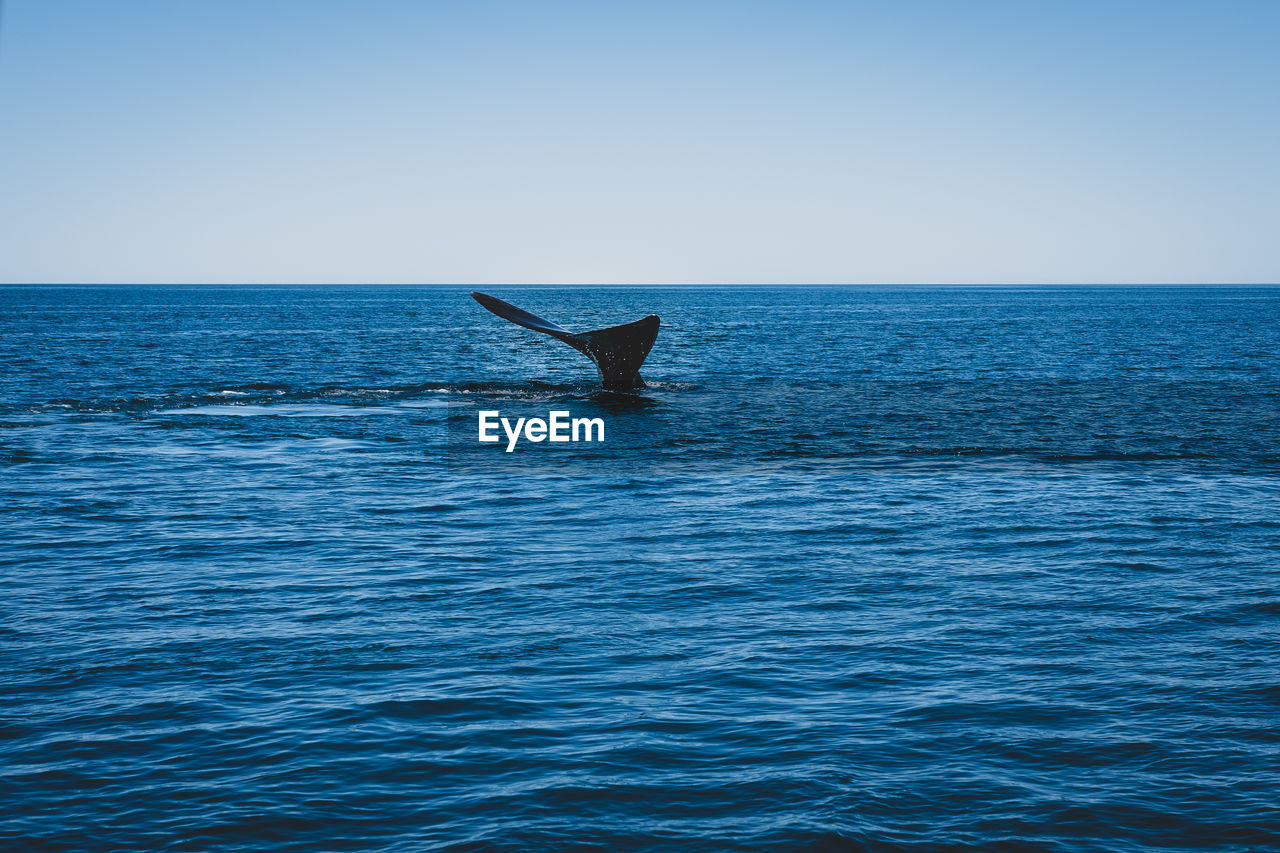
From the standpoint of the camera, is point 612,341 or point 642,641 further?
point 612,341

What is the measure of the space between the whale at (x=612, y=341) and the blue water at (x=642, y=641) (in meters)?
6.61

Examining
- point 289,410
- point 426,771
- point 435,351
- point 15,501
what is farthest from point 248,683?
point 435,351

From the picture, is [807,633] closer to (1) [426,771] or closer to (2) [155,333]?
(1) [426,771]

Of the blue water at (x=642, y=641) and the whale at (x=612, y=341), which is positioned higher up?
the whale at (x=612, y=341)

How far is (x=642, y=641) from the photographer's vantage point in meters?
13.1

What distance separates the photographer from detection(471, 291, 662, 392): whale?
36.8m

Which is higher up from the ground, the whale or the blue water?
the whale

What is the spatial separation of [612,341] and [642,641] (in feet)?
98.1

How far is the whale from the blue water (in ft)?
21.7

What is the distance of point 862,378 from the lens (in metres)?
54.0

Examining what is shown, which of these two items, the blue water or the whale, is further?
the whale

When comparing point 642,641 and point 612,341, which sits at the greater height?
point 612,341

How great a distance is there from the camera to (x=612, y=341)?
4244cm

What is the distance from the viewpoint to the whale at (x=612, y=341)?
36750 mm
